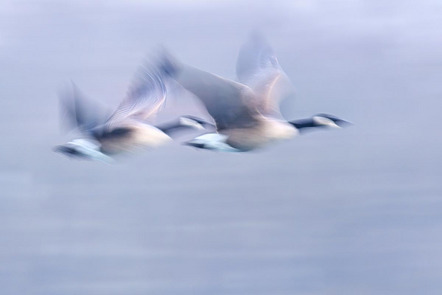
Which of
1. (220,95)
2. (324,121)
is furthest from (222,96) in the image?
(324,121)

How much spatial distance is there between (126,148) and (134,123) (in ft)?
0.86

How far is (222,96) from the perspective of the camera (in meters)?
9.63

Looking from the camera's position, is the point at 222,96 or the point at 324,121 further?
the point at 324,121

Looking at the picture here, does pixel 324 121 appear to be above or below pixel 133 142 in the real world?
above

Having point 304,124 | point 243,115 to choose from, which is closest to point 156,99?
point 243,115

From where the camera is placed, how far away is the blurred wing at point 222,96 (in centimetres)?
948

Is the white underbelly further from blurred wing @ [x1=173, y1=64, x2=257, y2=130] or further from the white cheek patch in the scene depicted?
the white cheek patch

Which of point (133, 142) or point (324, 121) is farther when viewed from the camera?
point (324, 121)

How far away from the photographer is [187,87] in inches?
377

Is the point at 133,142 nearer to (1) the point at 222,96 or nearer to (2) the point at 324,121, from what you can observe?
(1) the point at 222,96

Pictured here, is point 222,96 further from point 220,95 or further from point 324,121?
point 324,121

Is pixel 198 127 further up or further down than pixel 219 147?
further up

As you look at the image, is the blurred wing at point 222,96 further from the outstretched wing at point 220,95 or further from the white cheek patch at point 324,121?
the white cheek patch at point 324,121

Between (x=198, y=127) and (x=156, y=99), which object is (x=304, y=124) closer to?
(x=198, y=127)
